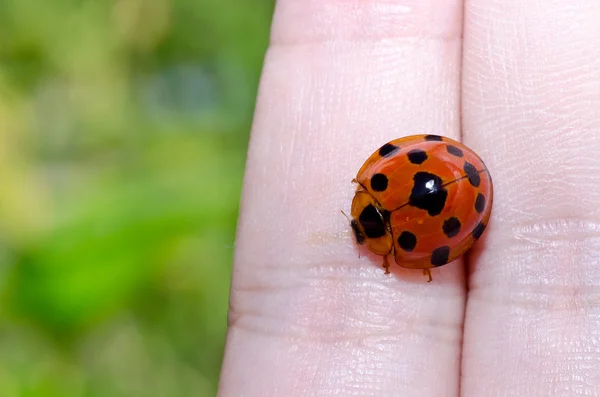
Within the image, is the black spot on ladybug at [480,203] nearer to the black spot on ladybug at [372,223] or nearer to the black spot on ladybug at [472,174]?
the black spot on ladybug at [472,174]

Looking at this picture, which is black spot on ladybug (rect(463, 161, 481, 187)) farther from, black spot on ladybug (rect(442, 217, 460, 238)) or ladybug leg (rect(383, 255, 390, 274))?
ladybug leg (rect(383, 255, 390, 274))

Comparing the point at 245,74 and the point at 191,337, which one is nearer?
the point at 191,337

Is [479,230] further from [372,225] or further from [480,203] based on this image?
[372,225]

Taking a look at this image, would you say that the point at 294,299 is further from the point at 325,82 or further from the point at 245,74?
the point at 245,74

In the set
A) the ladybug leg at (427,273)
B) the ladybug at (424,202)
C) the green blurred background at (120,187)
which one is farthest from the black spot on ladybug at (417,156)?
the green blurred background at (120,187)

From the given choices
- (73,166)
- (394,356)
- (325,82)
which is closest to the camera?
(394,356)

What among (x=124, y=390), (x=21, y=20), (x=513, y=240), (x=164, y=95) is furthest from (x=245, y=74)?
(x=513, y=240)
